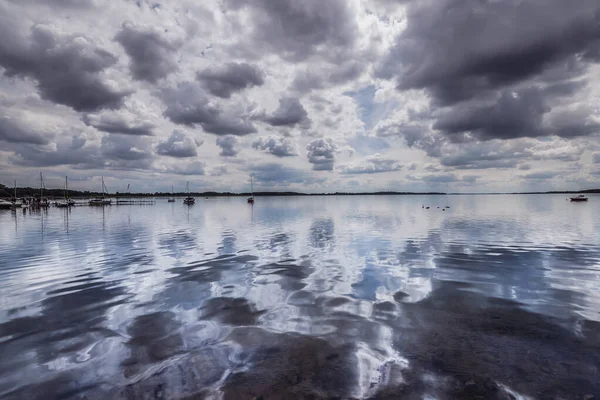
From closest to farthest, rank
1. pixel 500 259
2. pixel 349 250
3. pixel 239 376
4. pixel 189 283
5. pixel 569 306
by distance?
pixel 239 376 < pixel 569 306 < pixel 189 283 < pixel 500 259 < pixel 349 250

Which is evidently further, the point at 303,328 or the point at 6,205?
the point at 6,205

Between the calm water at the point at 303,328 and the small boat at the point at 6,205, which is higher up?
the small boat at the point at 6,205

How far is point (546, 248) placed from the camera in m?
23.9

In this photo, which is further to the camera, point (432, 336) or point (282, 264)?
point (282, 264)

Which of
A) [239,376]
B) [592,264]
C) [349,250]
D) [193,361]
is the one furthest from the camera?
[349,250]

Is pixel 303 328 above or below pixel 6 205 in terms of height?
below

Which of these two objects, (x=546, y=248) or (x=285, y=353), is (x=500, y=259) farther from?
(x=285, y=353)

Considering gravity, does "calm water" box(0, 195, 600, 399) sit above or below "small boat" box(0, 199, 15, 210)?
below

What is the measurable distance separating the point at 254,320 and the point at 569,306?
1190 cm

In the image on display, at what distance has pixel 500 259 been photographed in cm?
2002

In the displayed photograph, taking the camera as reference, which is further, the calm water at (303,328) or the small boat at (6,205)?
the small boat at (6,205)

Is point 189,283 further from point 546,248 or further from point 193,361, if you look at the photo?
point 546,248

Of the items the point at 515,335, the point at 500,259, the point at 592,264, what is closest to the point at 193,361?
the point at 515,335

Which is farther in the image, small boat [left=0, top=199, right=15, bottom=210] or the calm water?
small boat [left=0, top=199, right=15, bottom=210]
